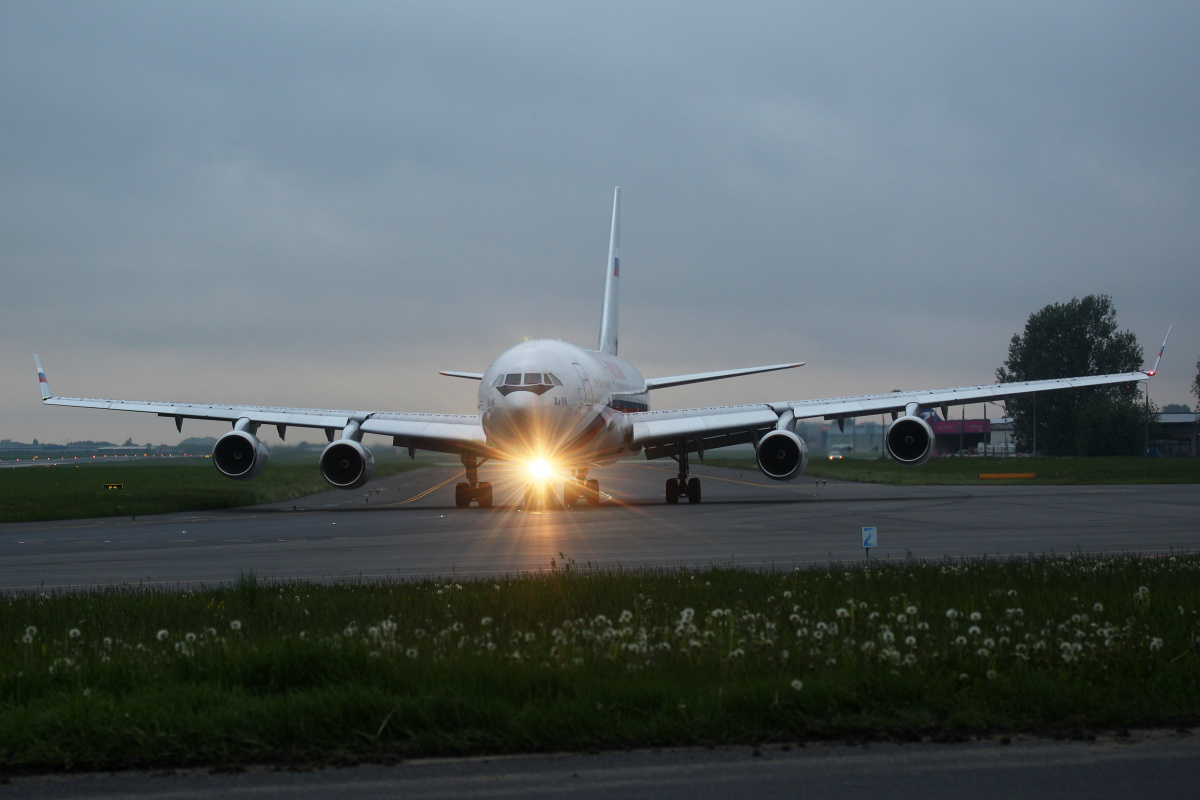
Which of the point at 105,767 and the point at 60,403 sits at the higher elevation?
the point at 60,403

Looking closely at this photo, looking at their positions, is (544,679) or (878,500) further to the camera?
(878,500)

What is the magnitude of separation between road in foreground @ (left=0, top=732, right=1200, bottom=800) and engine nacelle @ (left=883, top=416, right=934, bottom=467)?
25.7 metres

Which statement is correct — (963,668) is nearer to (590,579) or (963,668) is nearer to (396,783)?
(396,783)

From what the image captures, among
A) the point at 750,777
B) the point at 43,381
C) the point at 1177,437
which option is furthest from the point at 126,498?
the point at 1177,437

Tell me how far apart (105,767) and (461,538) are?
1497cm

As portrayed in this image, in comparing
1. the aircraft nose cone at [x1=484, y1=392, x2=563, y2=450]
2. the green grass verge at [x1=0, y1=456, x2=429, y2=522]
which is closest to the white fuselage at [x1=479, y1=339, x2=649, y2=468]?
the aircraft nose cone at [x1=484, y1=392, x2=563, y2=450]

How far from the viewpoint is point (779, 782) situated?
5.23 metres

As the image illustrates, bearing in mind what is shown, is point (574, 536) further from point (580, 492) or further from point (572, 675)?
point (580, 492)

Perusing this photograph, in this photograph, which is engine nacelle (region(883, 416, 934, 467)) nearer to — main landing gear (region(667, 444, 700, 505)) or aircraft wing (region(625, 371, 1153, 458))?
aircraft wing (region(625, 371, 1153, 458))

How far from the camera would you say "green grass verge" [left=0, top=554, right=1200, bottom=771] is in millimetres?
5992

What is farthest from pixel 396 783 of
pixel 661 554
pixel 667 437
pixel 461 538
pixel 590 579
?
pixel 667 437

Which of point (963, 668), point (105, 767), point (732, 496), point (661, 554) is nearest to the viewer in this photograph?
point (105, 767)

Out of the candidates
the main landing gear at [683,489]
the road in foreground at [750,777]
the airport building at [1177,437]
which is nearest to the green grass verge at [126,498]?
the main landing gear at [683,489]

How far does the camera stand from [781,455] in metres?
30.7
